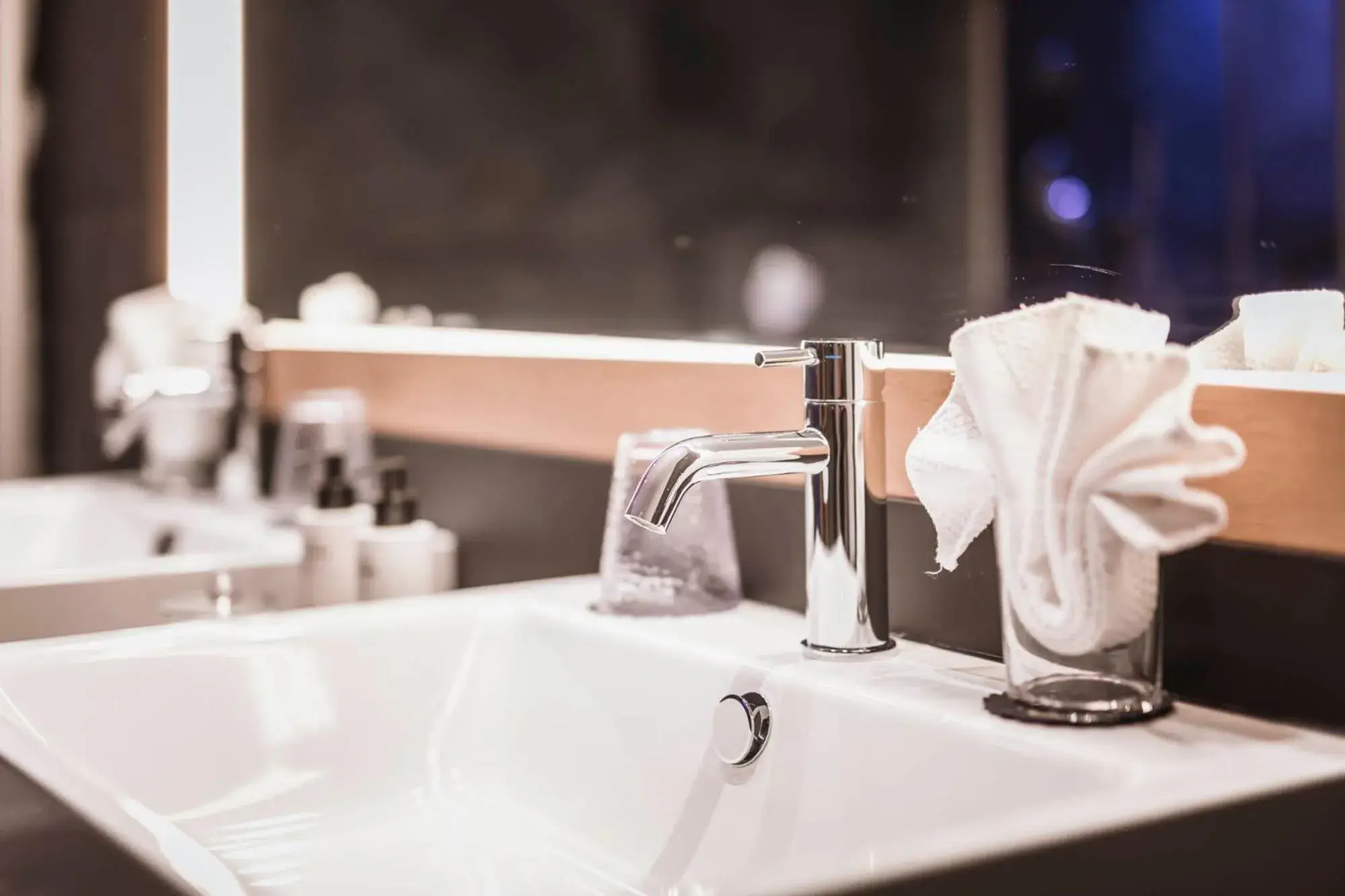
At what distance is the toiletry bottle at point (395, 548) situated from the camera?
3.48ft

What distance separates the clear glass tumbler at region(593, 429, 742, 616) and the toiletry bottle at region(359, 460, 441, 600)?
227 mm

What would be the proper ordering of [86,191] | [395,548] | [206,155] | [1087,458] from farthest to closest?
1. [86,191]
2. [206,155]
3. [395,548]
4. [1087,458]

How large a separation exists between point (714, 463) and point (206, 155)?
1.28 m

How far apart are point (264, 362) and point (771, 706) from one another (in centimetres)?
103

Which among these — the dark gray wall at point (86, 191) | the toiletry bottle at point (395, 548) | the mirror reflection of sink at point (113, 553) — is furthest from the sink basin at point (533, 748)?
the dark gray wall at point (86, 191)

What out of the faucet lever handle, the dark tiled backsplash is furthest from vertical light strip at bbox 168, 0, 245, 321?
the faucet lever handle

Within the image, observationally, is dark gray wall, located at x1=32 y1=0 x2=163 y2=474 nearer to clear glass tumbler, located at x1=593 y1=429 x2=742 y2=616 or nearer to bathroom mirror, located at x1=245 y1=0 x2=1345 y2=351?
bathroom mirror, located at x1=245 y1=0 x2=1345 y2=351

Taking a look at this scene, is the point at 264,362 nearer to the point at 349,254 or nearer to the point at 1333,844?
the point at 349,254

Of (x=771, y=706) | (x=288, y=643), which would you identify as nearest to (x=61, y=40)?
(x=288, y=643)

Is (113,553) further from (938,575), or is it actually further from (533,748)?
(938,575)

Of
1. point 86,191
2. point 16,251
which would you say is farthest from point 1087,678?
point 16,251

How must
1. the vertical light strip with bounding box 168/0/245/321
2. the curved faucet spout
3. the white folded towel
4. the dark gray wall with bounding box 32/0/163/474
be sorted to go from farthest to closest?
the dark gray wall with bounding box 32/0/163/474
the vertical light strip with bounding box 168/0/245/321
the curved faucet spout
the white folded towel

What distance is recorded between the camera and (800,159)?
0.95 m

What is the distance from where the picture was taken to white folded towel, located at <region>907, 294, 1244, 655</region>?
542 mm
